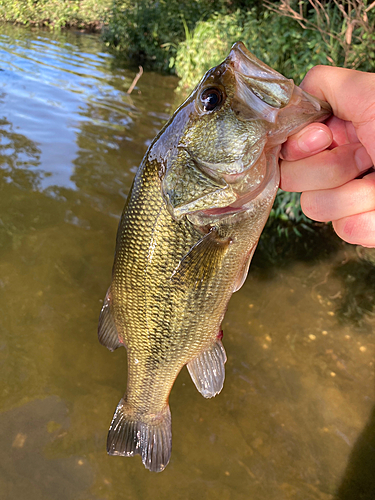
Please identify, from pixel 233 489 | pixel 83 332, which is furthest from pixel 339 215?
pixel 83 332

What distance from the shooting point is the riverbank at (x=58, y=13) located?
61.8 feet

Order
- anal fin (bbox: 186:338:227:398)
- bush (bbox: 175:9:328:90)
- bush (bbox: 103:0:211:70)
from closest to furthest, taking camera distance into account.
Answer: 1. anal fin (bbox: 186:338:227:398)
2. bush (bbox: 175:9:328:90)
3. bush (bbox: 103:0:211:70)

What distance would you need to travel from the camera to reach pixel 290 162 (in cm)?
157

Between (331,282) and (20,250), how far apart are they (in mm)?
3458

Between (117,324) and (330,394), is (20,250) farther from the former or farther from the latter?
(330,394)

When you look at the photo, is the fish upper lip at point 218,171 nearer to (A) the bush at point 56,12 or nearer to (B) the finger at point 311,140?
(B) the finger at point 311,140

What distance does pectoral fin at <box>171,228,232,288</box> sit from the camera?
4.93ft

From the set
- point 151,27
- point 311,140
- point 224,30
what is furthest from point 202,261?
point 151,27

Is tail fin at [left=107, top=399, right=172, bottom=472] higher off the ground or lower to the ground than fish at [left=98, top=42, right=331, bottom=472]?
lower

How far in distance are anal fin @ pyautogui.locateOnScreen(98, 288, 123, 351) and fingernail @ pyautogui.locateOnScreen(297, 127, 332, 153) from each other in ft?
3.87

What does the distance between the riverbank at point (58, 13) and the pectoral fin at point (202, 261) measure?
68.0 feet

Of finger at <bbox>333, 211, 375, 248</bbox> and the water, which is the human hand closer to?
finger at <bbox>333, 211, 375, 248</bbox>

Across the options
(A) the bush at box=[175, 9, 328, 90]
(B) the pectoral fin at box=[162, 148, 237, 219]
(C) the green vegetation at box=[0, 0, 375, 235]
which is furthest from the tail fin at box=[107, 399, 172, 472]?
(A) the bush at box=[175, 9, 328, 90]

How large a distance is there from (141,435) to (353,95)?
1917 millimetres
